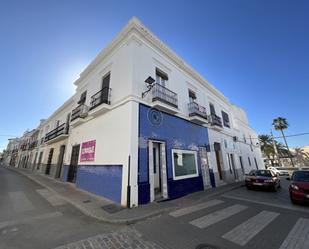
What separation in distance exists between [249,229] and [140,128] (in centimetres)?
498

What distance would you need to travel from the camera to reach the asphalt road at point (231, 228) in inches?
126

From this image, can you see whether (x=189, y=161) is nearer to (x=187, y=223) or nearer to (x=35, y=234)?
(x=187, y=223)

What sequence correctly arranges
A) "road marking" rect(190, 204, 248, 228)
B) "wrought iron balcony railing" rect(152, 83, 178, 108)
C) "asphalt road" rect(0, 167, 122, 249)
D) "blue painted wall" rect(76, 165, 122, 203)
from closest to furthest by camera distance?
"asphalt road" rect(0, 167, 122, 249) < "road marking" rect(190, 204, 248, 228) < "blue painted wall" rect(76, 165, 122, 203) < "wrought iron balcony railing" rect(152, 83, 178, 108)

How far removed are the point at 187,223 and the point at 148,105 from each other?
515cm

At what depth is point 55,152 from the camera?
14.8 meters

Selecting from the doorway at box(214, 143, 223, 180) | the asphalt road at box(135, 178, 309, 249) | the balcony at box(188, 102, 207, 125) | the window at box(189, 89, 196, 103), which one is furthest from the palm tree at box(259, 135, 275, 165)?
the asphalt road at box(135, 178, 309, 249)

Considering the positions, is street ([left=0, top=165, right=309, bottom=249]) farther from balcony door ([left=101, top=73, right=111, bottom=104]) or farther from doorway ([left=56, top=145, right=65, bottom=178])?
doorway ([left=56, top=145, right=65, bottom=178])

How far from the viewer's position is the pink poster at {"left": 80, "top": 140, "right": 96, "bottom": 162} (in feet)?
27.3

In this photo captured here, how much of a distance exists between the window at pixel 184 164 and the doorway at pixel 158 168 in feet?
2.45

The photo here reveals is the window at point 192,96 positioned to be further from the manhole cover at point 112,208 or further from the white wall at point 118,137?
the manhole cover at point 112,208

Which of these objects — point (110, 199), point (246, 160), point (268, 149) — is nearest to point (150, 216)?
point (110, 199)

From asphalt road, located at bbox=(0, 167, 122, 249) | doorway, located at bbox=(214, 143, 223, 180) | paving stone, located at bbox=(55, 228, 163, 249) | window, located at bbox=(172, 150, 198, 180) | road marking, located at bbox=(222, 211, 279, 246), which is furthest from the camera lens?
doorway, located at bbox=(214, 143, 223, 180)

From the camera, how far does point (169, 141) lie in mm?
7824

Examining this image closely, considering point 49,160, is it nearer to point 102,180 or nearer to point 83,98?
point 83,98
